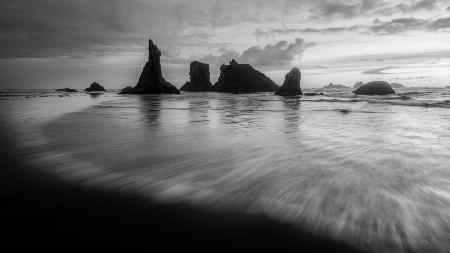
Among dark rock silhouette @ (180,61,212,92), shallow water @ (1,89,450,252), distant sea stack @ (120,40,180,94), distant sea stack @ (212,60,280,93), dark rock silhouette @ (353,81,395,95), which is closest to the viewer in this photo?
shallow water @ (1,89,450,252)

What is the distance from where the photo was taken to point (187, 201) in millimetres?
3287

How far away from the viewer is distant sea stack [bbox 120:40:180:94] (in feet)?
261

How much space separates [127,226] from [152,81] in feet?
266

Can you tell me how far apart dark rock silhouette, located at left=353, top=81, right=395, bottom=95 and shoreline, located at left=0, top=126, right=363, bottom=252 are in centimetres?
5295

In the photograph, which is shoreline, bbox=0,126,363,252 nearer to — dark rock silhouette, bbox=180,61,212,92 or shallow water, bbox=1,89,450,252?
shallow water, bbox=1,89,450,252

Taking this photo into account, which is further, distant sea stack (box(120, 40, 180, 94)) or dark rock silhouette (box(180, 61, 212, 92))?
dark rock silhouette (box(180, 61, 212, 92))

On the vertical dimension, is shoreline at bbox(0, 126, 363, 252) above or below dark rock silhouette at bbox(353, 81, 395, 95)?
below

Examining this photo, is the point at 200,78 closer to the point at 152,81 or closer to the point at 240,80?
the point at 240,80

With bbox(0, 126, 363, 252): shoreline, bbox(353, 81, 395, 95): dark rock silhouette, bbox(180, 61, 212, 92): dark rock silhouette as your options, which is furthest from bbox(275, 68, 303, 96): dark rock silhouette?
bbox(180, 61, 212, 92): dark rock silhouette

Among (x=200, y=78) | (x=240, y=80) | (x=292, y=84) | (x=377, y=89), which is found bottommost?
(x=377, y=89)

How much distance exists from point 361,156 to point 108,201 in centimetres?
463

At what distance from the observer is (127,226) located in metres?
2.62

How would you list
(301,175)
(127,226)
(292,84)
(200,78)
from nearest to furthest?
(127,226)
(301,175)
(292,84)
(200,78)

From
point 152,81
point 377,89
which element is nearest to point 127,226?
point 377,89
